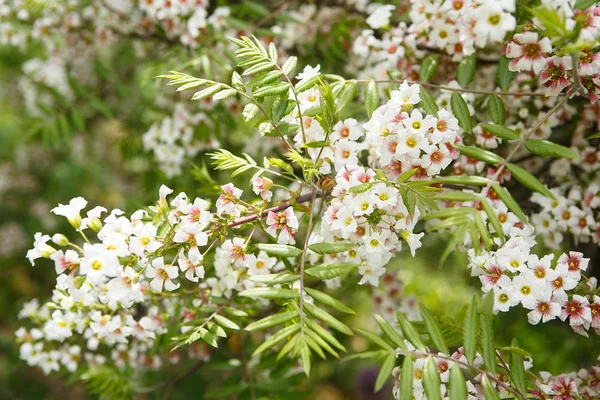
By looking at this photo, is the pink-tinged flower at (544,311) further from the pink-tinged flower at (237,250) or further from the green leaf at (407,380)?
the pink-tinged flower at (237,250)

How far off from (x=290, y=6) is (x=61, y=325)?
1906 millimetres

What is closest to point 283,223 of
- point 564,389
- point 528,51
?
point 528,51

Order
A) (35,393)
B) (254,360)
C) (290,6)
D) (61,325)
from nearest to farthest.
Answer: (61,325) < (254,360) < (290,6) < (35,393)

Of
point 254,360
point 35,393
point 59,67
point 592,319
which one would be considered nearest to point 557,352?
point 592,319

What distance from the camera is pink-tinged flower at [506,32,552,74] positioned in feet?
4.73

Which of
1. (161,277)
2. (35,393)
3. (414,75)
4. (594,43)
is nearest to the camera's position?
(594,43)

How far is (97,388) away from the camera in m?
2.17

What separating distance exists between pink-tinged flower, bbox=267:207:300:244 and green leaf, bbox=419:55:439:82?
773 millimetres

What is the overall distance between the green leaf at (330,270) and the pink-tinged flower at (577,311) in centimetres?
63

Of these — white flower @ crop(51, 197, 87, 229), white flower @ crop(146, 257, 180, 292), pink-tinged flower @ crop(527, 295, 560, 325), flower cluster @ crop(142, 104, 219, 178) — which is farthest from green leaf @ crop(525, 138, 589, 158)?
flower cluster @ crop(142, 104, 219, 178)

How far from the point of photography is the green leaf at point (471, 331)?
53.4 inches

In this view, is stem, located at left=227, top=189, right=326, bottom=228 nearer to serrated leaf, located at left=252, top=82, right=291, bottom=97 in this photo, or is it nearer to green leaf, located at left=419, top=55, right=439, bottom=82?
serrated leaf, located at left=252, top=82, right=291, bottom=97

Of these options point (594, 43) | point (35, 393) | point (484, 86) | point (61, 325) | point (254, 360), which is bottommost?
point (35, 393)

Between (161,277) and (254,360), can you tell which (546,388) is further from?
(254,360)
